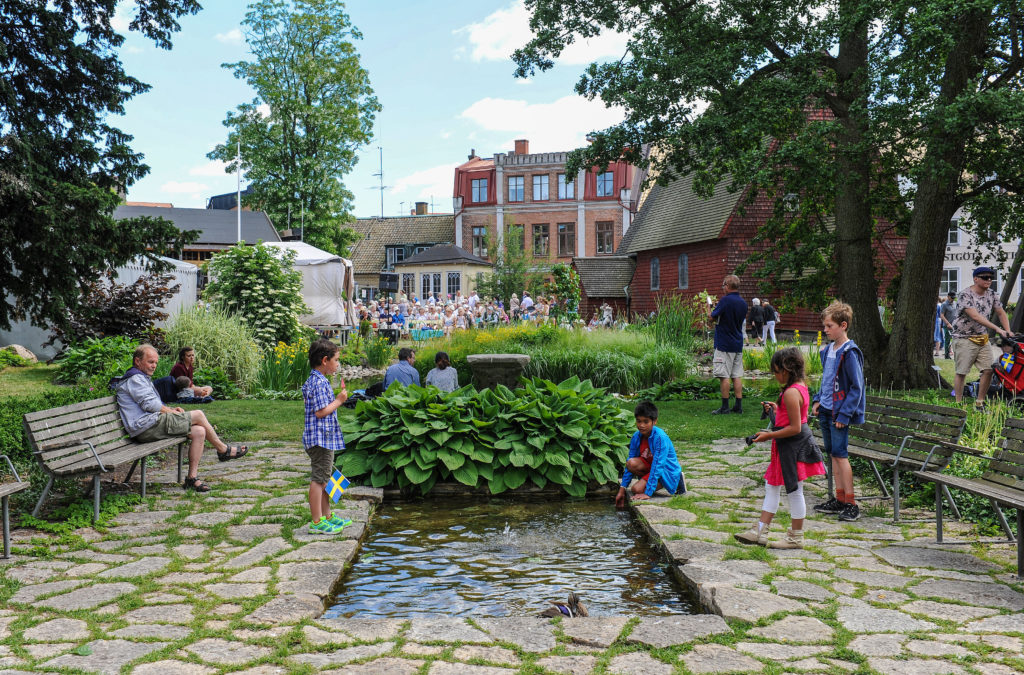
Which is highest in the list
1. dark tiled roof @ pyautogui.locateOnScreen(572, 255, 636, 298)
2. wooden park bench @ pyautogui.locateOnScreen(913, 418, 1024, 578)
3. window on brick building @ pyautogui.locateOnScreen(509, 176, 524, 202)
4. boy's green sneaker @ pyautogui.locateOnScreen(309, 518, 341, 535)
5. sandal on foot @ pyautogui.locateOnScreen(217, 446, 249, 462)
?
window on brick building @ pyautogui.locateOnScreen(509, 176, 524, 202)

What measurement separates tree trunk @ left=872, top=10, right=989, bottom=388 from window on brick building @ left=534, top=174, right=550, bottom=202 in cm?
4029

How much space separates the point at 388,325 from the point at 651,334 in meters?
12.4

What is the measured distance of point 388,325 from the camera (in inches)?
1084

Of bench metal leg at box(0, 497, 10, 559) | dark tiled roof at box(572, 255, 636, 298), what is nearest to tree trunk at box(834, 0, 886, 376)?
bench metal leg at box(0, 497, 10, 559)

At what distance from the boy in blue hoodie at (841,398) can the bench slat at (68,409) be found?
5.79 metres

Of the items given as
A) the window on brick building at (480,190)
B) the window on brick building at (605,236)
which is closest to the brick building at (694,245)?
the window on brick building at (605,236)

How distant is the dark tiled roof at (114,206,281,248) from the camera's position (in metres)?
34.2

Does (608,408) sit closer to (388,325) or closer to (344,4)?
(388,325)

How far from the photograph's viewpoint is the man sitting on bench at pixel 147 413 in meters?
7.01

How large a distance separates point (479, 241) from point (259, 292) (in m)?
36.6

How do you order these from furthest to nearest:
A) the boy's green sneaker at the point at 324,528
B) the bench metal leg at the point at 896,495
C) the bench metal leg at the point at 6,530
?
the bench metal leg at the point at 896,495, the boy's green sneaker at the point at 324,528, the bench metal leg at the point at 6,530

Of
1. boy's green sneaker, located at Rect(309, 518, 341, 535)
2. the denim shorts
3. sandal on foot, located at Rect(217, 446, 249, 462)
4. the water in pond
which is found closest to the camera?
the water in pond

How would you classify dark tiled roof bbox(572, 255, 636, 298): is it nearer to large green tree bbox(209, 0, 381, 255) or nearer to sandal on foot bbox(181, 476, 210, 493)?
large green tree bbox(209, 0, 381, 255)

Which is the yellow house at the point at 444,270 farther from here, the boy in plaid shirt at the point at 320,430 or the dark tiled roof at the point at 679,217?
the boy in plaid shirt at the point at 320,430
